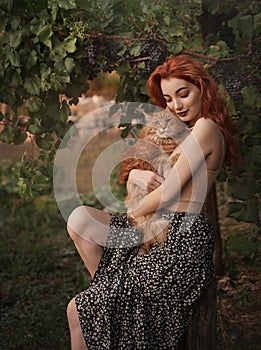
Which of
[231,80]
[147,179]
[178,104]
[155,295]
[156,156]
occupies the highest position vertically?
[231,80]

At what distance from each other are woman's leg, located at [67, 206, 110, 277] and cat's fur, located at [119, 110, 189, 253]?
0.15 m

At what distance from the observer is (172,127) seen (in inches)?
135

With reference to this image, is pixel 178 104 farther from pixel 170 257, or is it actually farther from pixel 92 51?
pixel 92 51

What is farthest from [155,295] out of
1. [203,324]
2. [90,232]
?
[90,232]

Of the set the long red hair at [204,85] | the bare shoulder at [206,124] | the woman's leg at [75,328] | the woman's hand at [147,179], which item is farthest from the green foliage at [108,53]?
the woman's leg at [75,328]

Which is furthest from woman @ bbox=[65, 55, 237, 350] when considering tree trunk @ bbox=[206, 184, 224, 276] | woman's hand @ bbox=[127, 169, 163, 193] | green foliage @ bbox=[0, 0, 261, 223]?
tree trunk @ bbox=[206, 184, 224, 276]

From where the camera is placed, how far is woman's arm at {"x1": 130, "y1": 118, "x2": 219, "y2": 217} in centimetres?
331

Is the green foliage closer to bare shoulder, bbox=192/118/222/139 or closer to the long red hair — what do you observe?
the long red hair

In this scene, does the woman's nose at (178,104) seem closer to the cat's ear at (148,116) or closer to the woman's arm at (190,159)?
the woman's arm at (190,159)

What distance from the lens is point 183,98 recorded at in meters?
3.42

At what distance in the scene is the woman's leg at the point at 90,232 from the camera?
11.3 feet

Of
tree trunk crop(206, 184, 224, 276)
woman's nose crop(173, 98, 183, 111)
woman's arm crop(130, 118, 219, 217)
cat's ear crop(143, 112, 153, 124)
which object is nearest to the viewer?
woman's arm crop(130, 118, 219, 217)

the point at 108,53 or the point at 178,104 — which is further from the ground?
the point at 108,53

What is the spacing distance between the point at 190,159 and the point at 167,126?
23 cm
